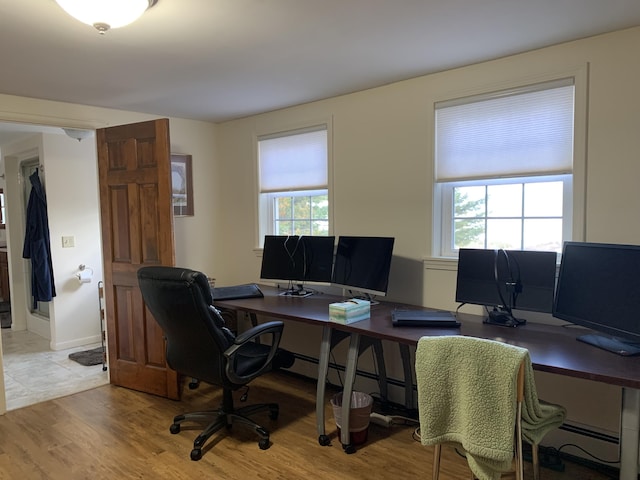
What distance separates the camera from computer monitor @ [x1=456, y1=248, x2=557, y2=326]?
2346 mm

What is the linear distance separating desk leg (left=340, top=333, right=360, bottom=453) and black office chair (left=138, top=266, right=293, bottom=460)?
0.44 m

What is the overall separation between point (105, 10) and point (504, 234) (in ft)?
7.76

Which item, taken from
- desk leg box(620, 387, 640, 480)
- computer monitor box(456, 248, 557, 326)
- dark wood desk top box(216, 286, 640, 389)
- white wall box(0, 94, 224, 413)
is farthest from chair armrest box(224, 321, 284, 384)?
white wall box(0, 94, 224, 413)

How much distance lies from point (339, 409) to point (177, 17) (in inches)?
86.7

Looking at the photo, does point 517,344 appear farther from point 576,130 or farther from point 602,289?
point 576,130

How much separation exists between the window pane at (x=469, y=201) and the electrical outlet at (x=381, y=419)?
1370mm

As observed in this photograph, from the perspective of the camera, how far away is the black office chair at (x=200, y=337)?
2359mm

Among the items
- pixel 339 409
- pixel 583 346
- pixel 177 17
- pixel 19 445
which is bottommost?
pixel 19 445

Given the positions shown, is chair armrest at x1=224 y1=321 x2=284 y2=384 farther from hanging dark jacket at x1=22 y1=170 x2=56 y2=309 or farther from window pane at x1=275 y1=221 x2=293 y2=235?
hanging dark jacket at x1=22 y1=170 x2=56 y2=309

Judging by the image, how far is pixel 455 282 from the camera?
2.85 m

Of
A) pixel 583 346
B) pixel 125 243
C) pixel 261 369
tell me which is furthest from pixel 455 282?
pixel 125 243

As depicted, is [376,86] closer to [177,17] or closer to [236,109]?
[236,109]

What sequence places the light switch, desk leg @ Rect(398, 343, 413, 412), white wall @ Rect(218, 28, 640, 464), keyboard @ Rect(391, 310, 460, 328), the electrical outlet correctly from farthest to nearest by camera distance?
the light switch < desk leg @ Rect(398, 343, 413, 412) < the electrical outlet < keyboard @ Rect(391, 310, 460, 328) < white wall @ Rect(218, 28, 640, 464)

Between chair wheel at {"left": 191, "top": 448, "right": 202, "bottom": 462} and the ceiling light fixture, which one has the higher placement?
the ceiling light fixture
